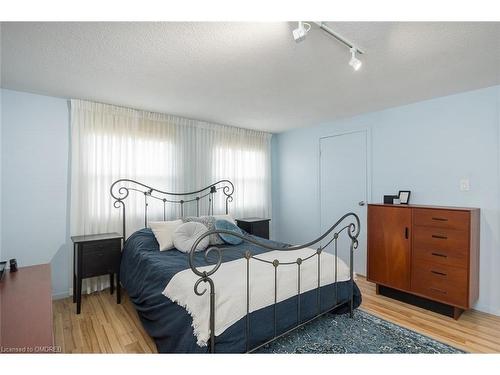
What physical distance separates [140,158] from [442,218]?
360 cm

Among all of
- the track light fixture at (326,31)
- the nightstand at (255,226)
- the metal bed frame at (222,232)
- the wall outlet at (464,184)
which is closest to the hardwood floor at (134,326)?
the metal bed frame at (222,232)

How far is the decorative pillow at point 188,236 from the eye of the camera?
2.69m

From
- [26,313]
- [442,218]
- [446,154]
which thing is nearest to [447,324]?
[442,218]

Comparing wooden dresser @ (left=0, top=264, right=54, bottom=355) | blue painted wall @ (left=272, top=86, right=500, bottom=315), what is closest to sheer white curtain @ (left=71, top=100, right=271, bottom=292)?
wooden dresser @ (left=0, top=264, right=54, bottom=355)

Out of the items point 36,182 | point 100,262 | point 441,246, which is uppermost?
point 36,182

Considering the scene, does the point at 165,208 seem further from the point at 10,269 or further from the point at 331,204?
the point at 331,204

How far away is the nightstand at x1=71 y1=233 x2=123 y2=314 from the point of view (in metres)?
2.63

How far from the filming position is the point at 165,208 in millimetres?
3605

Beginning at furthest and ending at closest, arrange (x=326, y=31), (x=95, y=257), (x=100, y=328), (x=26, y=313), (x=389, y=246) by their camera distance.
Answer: (x=389, y=246) → (x=95, y=257) → (x=100, y=328) → (x=326, y=31) → (x=26, y=313)

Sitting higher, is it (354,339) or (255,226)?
(255,226)

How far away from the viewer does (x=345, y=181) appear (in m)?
3.88

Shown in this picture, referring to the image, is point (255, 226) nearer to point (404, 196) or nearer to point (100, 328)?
point (404, 196)

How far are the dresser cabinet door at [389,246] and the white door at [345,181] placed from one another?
20.3 inches
